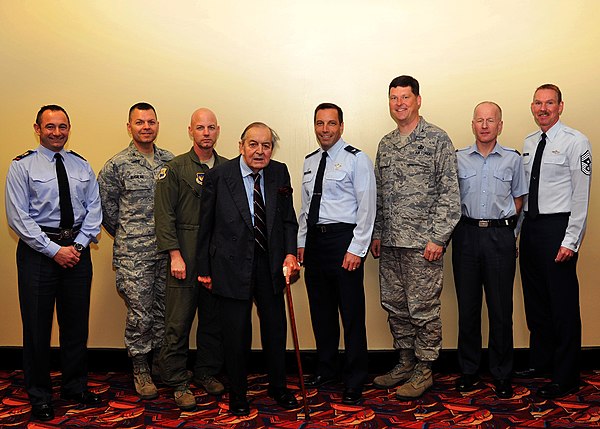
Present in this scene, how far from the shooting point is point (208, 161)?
3846 mm

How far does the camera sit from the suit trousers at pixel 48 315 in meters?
3.52

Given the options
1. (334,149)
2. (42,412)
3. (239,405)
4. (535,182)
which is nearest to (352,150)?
(334,149)

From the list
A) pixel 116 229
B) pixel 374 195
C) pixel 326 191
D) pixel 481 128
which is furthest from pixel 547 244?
pixel 116 229

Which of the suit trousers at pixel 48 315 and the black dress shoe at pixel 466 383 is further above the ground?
the suit trousers at pixel 48 315

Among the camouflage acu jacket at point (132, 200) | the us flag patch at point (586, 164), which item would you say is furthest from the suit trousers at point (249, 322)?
the us flag patch at point (586, 164)

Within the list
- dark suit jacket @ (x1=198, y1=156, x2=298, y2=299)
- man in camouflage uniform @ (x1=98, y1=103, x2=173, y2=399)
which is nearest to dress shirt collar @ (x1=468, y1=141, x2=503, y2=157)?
dark suit jacket @ (x1=198, y1=156, x2=298, y2=299)

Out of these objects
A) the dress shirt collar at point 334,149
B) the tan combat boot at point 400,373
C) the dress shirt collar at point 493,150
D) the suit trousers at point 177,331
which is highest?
the dress shirt collar at point 334,149

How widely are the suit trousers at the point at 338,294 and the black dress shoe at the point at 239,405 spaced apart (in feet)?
2.04

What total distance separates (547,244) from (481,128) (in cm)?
82

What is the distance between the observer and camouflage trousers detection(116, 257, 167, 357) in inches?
151

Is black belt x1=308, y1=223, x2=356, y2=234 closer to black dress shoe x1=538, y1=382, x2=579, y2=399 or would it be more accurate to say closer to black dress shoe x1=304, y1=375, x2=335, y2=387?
black dress shoe x1=304, y1=375, x2=335, y2=387

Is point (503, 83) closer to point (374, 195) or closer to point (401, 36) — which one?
point (401, 36)

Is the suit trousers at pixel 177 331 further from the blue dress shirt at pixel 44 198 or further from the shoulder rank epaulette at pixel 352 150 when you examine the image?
the shoulder rank epaulette at pixel 352 150

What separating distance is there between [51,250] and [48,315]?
41 cm
